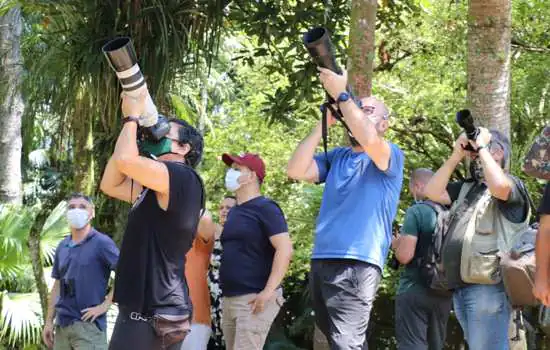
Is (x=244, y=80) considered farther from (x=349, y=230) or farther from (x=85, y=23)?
(x=349, y=230)

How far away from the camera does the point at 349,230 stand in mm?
4570

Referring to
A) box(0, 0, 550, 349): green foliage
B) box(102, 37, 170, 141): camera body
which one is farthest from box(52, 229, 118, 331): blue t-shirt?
box(102, 37, 170, 141): camera body

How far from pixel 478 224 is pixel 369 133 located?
128cm

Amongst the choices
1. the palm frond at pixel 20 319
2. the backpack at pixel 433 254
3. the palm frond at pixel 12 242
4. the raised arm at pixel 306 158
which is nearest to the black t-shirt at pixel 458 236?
the backpack at pixel 433 254

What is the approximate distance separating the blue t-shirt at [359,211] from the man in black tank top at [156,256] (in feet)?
2.45

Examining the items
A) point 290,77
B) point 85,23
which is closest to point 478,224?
point 290,77

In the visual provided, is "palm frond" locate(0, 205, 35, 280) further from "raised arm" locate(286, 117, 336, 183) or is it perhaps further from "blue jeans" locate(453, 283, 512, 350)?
"blue jeans" locate(453, 283, 512, 350)

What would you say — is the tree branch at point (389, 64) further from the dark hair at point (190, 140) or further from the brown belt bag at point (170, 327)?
the brown belt bag at point (170, 327)

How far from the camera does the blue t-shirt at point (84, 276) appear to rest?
22.2 ft

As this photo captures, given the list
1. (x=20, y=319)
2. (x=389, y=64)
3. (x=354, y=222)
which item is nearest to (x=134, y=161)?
(x=354, y=222)

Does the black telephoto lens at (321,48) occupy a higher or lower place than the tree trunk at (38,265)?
higher

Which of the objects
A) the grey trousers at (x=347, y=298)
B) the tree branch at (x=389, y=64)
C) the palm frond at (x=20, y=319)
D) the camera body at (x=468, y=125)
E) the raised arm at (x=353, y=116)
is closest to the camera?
the raised arm at (x=353, y=116)

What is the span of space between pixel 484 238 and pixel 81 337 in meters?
3.09

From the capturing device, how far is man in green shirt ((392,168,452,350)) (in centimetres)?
643
